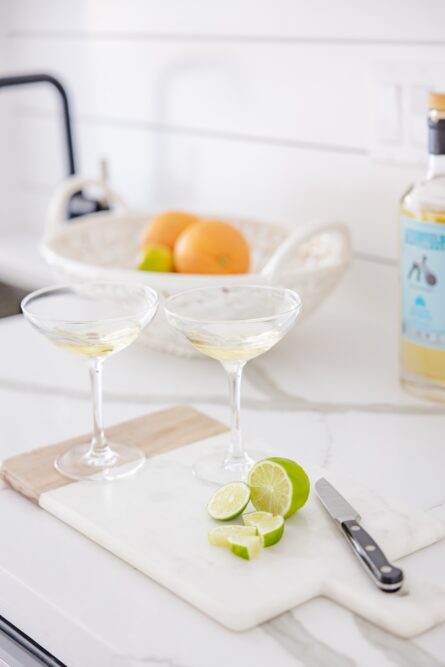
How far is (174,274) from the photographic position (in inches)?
48.4

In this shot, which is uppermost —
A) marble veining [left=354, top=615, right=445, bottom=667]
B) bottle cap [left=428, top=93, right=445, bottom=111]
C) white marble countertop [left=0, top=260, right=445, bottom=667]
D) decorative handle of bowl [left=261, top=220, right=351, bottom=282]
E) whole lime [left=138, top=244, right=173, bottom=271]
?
bottle cap [left=428, top=93, right=445, bottom=111]

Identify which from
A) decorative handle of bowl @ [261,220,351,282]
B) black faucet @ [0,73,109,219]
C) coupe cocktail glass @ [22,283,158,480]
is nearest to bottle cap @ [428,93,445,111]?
decorative handle of bowl @ [261,220,351,282]

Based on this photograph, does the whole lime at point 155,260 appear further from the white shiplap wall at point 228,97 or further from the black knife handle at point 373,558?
the black knife handle at point 373,558

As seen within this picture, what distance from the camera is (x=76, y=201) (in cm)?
178

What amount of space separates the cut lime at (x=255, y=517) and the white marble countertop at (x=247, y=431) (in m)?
0.09

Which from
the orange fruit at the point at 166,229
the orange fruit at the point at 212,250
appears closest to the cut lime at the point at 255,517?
the orange fruit at the point at 212,250

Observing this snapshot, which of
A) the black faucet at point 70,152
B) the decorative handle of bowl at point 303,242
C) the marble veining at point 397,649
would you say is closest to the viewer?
the marble veining at point 397,649

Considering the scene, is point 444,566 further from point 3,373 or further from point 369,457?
point 3,373

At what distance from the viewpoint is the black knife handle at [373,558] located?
72 centimetres

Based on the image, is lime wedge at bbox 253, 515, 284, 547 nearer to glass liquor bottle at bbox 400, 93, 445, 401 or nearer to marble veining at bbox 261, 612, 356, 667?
marble veining at bbox 261, 612, 356, 667

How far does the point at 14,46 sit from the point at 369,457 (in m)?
1.40

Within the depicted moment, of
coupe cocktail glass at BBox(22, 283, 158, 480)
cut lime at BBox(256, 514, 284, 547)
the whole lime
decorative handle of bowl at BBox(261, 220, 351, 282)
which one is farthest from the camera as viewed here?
the whole lime

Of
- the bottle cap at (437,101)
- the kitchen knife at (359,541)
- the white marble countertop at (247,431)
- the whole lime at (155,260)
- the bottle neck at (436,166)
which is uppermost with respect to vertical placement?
the bottle cap at (437,101)

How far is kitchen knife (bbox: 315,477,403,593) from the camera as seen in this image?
0.72 meters
